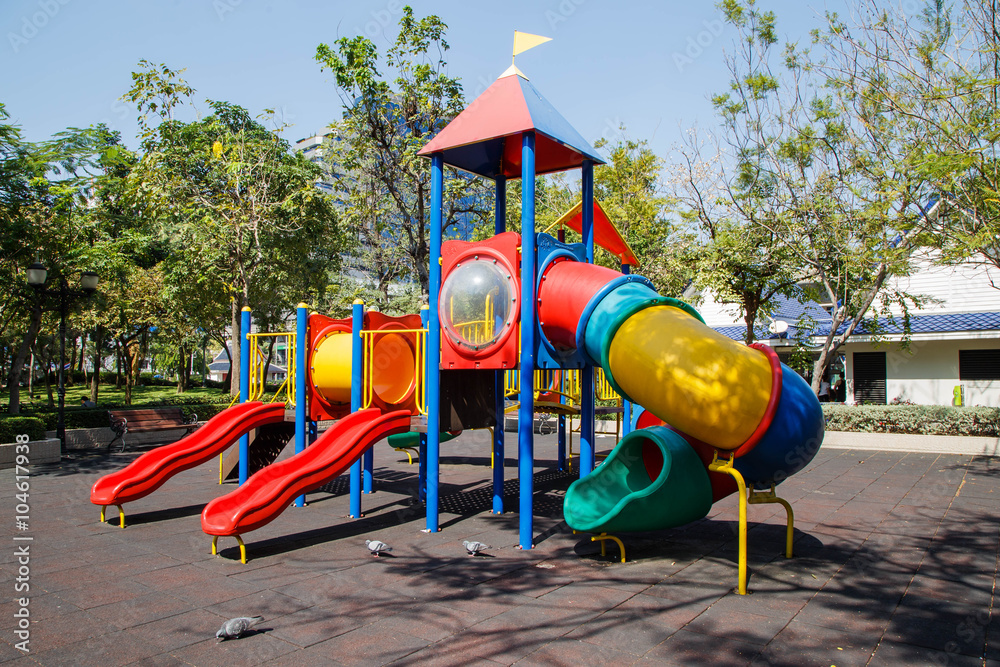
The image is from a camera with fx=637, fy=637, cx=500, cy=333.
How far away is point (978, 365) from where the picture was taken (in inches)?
780

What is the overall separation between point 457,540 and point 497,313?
268 centimetres

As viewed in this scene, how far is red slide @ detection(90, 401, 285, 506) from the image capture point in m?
8.11

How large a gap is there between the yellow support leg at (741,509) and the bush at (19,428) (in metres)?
13.8

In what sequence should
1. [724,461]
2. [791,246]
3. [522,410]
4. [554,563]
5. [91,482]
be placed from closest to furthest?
[724,461] < [554,563] < [522,410] < [91,482] < [791,246]

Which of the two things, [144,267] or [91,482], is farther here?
[144,267]

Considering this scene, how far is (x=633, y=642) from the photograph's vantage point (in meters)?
4.42

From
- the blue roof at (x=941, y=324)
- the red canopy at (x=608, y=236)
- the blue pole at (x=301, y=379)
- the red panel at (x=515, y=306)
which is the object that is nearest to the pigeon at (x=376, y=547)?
the red panel at (x=515, y=306)

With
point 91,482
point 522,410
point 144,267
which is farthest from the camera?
point 144,267

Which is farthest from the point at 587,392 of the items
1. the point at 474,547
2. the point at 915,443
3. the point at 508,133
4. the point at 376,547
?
the point at 915,443

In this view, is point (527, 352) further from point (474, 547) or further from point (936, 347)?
point (936, 347)

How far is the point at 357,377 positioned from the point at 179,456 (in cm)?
258

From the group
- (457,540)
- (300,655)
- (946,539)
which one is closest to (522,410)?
(457,540)

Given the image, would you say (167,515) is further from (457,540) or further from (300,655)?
(300,655)

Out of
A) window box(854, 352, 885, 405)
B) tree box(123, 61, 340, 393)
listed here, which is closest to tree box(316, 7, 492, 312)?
tree box(123, 61, 340, 393)
